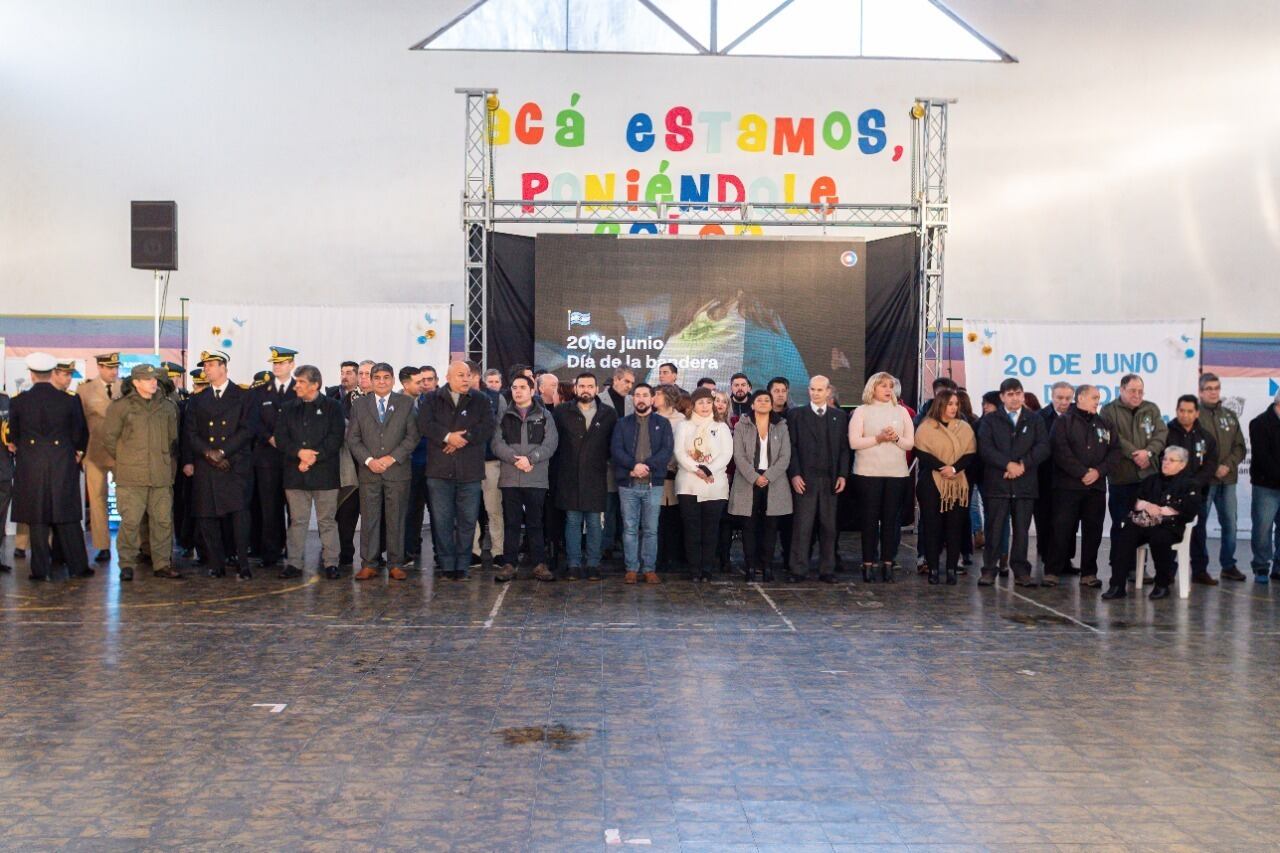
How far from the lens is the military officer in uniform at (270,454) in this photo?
28.5ft

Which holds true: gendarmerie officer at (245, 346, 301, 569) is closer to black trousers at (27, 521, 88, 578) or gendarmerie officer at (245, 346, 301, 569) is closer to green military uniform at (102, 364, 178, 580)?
green military uniform at (102, 364, 178, 580)

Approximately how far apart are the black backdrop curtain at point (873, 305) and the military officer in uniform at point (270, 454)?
2.35m

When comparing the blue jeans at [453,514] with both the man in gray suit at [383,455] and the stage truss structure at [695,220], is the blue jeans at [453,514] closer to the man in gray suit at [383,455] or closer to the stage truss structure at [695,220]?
the man in gray suit at [383,455]

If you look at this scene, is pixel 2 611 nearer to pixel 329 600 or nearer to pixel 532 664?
pixel 329 600

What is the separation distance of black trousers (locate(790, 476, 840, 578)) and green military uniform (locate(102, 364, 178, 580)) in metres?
4.21

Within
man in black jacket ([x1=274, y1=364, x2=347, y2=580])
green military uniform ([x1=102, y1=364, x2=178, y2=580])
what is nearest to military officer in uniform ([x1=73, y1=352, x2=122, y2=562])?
green military uniform ([x1=102, y1=364, x2=178, y2=580])

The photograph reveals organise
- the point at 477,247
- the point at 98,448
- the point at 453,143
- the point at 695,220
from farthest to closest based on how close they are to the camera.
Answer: the point at 453,143
the point at 477,247
the point at 695,220
the point at 98,448

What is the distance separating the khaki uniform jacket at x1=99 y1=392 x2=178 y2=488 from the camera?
27.5 feet

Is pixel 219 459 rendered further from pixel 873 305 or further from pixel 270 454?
pixel 873 305

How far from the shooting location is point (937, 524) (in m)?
8.77

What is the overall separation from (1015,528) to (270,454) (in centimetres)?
518

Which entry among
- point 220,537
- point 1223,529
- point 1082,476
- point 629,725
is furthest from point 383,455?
point 1223,529

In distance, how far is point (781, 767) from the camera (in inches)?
167

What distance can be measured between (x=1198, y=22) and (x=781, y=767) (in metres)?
13.5
